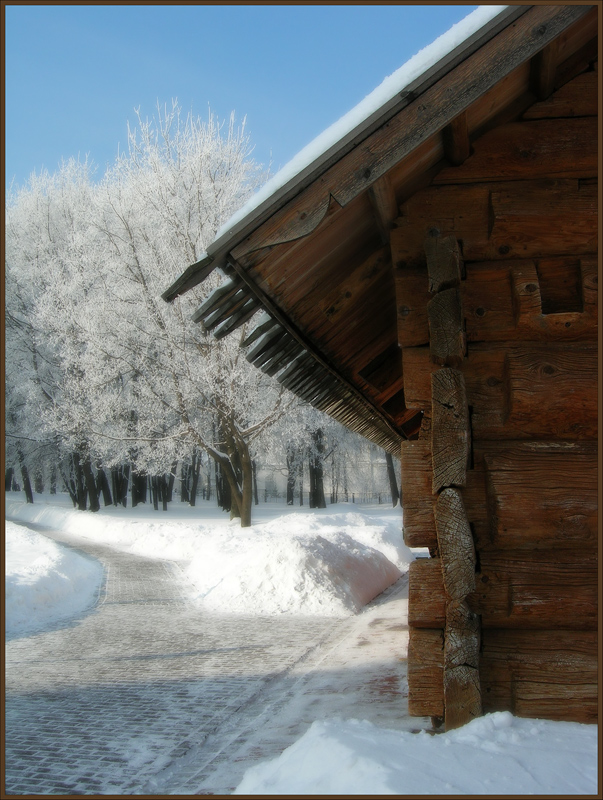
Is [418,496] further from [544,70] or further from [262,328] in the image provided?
[544,70]

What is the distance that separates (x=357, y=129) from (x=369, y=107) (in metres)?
0.18

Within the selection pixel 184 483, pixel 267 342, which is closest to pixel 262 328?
pixel 267 342

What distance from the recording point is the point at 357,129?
3361mm

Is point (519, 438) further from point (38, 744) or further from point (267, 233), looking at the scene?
point (38, 744)

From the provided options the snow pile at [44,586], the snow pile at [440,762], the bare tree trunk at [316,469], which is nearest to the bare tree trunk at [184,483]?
the bare tree trunk at [316,469]

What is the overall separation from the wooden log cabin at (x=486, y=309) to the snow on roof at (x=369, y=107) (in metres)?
0.02

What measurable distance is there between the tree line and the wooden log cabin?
12.9 meters

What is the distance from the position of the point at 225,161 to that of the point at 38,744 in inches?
689

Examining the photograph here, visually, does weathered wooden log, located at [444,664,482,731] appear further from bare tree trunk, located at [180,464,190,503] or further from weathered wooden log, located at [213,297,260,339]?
bare tree trunk, located at [180,464,190,503]

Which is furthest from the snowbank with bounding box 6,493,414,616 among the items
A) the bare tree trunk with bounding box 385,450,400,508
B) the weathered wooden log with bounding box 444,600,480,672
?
the bare tree trunk with bounding box 385,450,400,508

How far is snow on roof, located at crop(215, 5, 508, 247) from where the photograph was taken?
3312mm

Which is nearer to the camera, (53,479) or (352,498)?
(53,479)

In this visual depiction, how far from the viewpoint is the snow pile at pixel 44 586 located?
9.96 metres

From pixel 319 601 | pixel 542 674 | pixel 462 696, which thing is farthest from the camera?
pixel 319 601
